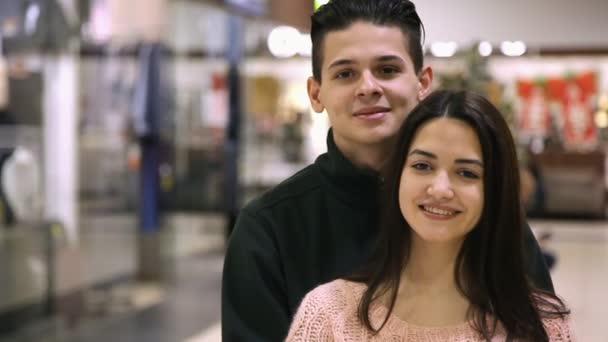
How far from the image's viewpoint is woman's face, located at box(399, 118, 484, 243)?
3.83 feet

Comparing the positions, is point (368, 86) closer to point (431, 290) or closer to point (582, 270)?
point (431, 290)

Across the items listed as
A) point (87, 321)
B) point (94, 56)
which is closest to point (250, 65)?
point (94, 56)

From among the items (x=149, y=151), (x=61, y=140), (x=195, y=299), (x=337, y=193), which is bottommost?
(x=195, y=299)

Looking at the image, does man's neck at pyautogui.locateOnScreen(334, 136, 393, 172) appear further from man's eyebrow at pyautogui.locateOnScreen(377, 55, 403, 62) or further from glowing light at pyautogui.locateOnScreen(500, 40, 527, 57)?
glowing light at pyautogui.locateOnScreen(500, 40, 527, 57)

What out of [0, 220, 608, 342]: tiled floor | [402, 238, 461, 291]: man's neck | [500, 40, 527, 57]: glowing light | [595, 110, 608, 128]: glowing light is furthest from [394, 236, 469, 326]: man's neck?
[595, 110, 608, 128]: glowing light

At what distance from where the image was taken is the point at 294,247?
143cm

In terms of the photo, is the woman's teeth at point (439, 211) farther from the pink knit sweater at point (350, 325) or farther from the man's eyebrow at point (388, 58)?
the man's eyebrow at point (388, 58)

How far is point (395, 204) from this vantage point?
1.26 m

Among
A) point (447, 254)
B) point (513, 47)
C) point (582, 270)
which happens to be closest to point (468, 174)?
point (447, 254)

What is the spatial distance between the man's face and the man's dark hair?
0.5 inches

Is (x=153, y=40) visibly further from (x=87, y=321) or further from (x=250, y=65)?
(x=87, y=321)

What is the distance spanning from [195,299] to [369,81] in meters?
6.09

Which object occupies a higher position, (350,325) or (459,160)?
(459,160)

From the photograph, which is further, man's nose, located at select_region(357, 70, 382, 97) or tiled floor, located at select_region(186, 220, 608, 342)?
tiled floor, located at select_region(186, 220, 608, 342)
